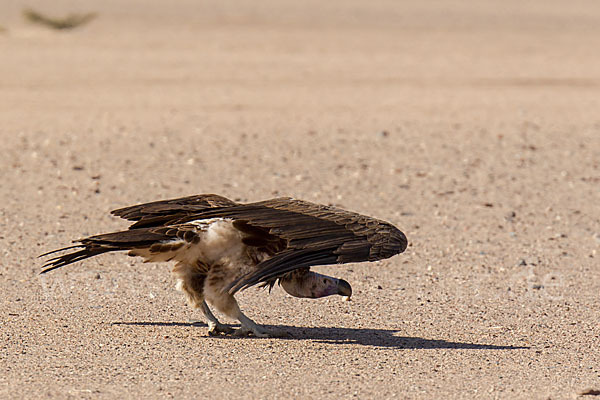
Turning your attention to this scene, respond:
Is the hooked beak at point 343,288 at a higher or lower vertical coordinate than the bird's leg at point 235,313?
higher

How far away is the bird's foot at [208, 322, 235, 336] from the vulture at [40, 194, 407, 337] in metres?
0.15

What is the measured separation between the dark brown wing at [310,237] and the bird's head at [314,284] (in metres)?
0.28

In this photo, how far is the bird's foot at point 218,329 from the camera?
5828 millimetres

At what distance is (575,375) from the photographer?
532 cm

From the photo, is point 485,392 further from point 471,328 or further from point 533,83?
point 533,83

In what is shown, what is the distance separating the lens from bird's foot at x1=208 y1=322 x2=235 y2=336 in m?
5.83

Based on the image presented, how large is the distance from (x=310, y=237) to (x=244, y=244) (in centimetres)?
40

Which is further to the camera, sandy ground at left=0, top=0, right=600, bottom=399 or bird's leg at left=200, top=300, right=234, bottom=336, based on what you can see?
bird's leg at left=200, top=300, right=234, bottom=336

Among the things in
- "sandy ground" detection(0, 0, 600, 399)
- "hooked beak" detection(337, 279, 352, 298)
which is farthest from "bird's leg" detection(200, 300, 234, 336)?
"hooked beak" detection(337, 279, 352, 298)

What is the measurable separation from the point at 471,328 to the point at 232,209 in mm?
1749

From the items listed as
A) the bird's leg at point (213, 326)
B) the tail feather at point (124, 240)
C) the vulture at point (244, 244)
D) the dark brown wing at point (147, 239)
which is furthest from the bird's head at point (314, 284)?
the tail feather at point (124, 240)

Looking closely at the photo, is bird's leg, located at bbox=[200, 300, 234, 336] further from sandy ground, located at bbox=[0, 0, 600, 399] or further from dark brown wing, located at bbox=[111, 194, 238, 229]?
dark brown wing, located at bbox=[111, 194, 238, 229]

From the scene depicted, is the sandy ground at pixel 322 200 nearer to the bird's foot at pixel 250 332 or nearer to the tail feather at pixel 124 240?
the bird's foot at pixel 250 332

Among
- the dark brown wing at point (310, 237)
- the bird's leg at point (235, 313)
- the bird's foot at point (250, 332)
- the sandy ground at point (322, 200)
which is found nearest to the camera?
the dark brown wing at point (310, 237)
